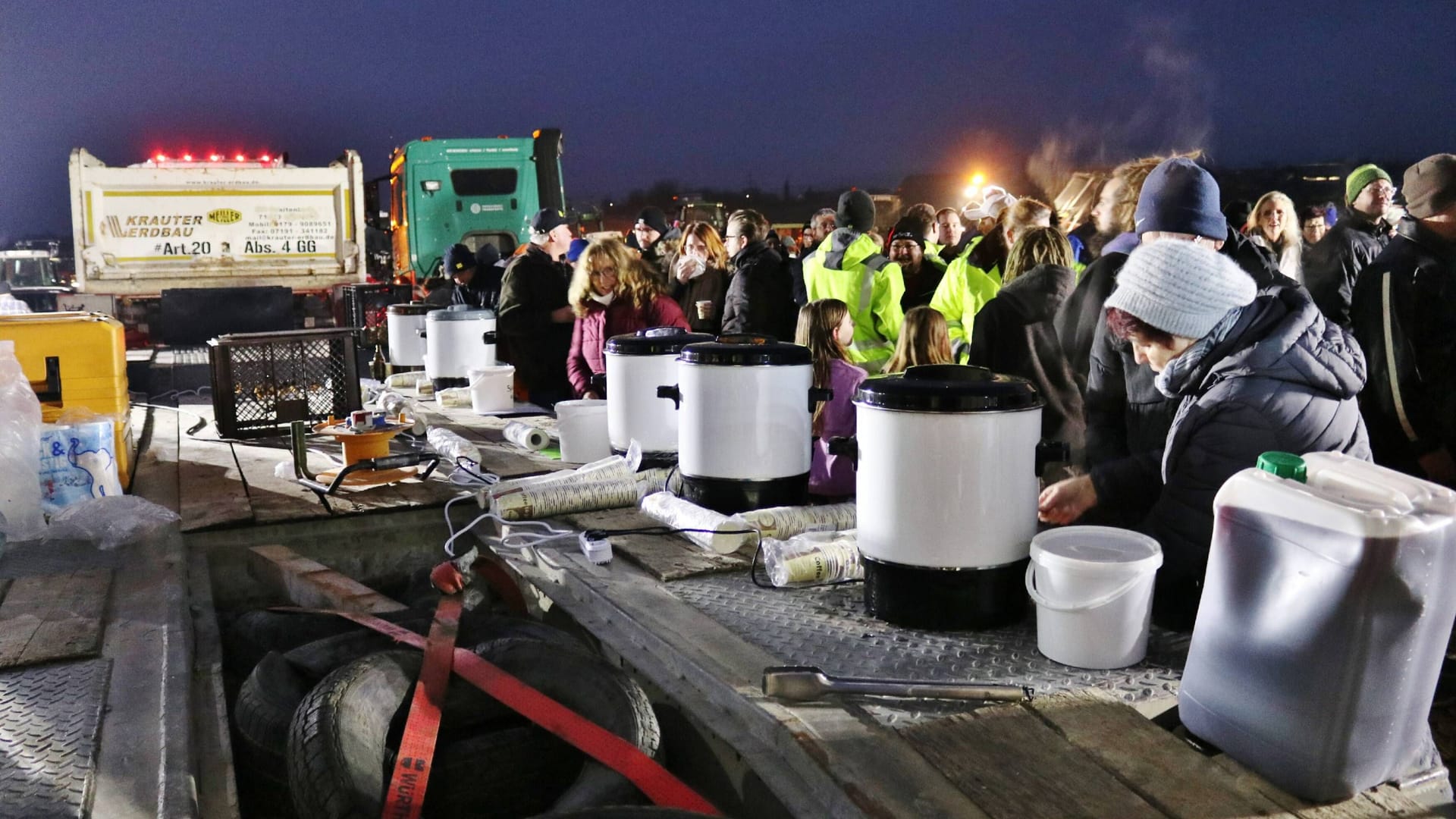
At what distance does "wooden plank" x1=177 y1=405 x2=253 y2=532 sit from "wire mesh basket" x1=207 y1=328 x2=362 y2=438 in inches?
9.7

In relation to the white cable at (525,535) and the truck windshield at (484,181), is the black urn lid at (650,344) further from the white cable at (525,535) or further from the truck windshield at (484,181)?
the truck windshield at (484,181)

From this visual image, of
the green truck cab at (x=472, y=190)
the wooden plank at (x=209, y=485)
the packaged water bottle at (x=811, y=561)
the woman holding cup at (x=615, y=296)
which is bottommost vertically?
the wooden plank at (x=209, y=485)

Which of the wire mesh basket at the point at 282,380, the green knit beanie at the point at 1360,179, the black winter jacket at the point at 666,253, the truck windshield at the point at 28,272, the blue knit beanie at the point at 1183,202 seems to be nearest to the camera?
the blue knit beanie at the point at 1183,202

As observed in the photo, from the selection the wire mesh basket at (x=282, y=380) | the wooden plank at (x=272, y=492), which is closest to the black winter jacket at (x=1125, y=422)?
the wooden plank at (x=272, y=492)

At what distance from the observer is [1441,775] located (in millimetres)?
2176

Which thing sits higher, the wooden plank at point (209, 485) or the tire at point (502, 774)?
the wooden plank at point (209, 485)

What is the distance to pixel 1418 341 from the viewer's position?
428cm

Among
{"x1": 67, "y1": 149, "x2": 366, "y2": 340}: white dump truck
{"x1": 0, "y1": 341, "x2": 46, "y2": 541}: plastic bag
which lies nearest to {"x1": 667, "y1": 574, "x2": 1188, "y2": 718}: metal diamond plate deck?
{"x1": 0, "y1": 341, "x2": 46, "y2": 541}: plastic bag

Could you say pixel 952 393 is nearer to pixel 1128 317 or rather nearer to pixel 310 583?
pixel 1128 317

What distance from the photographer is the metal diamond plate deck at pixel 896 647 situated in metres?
2.64

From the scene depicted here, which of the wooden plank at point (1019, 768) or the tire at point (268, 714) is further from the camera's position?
the tire at point (268, 714)

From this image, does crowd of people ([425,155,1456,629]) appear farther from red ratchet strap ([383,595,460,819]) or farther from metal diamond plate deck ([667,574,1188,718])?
red ratchet strap ([383,595,460,819])

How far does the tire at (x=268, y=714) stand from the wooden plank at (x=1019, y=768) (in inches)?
67.0

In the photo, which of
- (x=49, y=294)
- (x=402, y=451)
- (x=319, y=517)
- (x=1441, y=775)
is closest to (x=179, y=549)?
(x=319, y=517)
